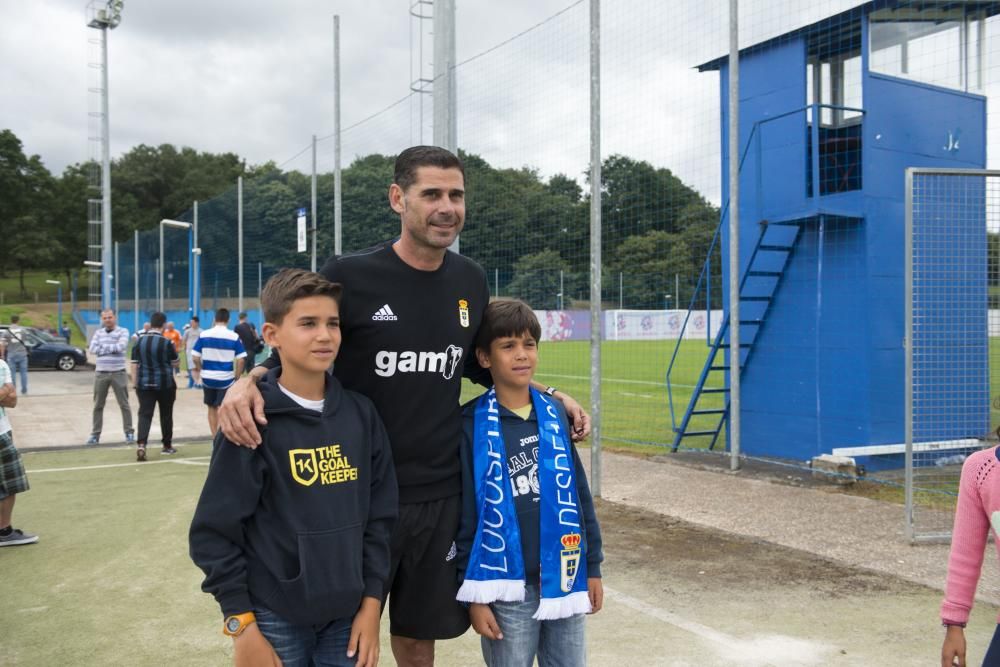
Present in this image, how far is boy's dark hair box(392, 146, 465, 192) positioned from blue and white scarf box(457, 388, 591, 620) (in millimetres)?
841

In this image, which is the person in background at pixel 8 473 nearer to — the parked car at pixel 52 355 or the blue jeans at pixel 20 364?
the blue jeans at pixel 20 364

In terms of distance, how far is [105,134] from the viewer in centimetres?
2800

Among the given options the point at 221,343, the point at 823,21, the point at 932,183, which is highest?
the point at 823,21

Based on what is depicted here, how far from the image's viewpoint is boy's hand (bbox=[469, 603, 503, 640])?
2.54m

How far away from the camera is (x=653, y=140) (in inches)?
339

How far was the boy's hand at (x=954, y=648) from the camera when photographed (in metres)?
2.28

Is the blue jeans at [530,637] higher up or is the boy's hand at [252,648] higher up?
the boy's hand at [252,648]

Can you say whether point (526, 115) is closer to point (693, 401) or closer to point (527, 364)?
point (693, 401)

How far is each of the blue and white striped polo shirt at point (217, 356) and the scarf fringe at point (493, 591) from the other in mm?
8747

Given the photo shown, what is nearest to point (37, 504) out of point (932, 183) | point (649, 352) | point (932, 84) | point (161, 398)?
point (161, 398)

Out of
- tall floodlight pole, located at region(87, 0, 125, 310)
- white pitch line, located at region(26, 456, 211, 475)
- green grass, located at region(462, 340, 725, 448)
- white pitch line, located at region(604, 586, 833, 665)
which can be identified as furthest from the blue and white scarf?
tall floodlight pole, located at region(87, 0, 125, 310)

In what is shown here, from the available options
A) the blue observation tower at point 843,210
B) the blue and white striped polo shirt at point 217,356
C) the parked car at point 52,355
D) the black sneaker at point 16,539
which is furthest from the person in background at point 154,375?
the parked car at point 52,355

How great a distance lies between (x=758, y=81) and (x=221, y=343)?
7.29 meters

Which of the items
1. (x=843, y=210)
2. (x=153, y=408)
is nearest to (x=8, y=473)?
(x=153, y=408)
